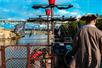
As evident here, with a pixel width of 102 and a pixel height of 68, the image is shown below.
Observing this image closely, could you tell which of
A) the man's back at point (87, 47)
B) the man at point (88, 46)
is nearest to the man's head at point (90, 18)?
the man at point (88, 46)

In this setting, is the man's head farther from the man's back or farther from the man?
the man's back

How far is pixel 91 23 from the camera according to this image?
7062 millimetres

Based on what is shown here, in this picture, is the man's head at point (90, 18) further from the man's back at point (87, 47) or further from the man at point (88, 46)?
the man's back at point (87, 47)

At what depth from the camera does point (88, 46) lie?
699cm

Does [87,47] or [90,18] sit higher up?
[90,18]

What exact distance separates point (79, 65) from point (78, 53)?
21cm

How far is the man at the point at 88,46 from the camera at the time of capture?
6934 mm

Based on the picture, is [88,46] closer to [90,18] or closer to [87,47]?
[87,47]

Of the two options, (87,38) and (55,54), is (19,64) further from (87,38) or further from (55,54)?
(87,38)

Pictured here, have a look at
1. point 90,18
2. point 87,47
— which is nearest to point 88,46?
point 87,47

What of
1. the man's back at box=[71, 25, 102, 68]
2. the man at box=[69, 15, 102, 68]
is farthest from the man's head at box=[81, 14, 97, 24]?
the man's back at box=[71, 25, 102, 68]

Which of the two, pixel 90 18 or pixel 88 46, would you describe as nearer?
pixel 88 46

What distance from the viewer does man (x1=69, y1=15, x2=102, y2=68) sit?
6.93m

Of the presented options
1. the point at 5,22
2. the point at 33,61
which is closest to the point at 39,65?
the point at 33,61
